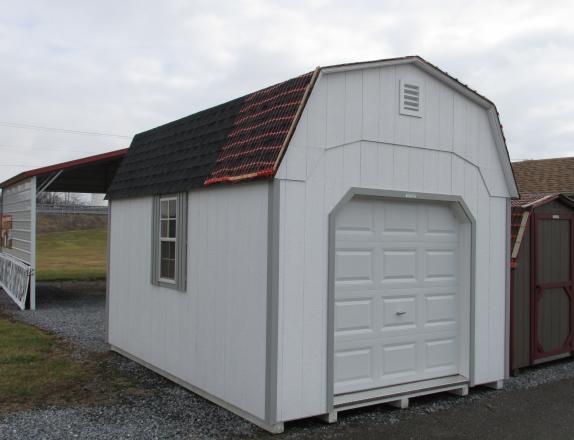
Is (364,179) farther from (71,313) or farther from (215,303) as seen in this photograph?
(71,313)

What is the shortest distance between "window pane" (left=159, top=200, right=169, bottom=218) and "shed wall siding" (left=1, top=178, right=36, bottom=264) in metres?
7.11

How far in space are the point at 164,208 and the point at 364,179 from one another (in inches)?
103

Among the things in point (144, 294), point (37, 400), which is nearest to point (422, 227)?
point (144, 294)

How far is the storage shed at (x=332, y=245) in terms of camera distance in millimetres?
5152

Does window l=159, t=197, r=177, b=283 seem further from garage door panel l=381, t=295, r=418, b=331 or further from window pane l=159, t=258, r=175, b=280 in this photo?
garage door panel l=381, t=295, r=418, b=331

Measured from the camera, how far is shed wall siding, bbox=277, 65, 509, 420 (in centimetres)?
512

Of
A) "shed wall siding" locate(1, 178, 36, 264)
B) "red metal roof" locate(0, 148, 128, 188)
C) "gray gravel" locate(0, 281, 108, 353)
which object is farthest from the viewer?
"shed wall siding" locate(1, 178, 36, 264)

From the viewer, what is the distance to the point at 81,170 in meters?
15.1

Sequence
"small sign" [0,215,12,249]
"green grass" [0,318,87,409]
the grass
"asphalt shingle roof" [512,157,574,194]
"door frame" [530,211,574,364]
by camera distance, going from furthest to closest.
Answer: "small sign" [0,215,12,249], "asphalt shingle roof" [512,157,574,194], "door frame" [530,211,574,364], "green grass" [0,318,87,409], the grass

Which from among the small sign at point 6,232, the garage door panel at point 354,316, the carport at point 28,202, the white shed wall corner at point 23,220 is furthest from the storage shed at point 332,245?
the small sign at point 6,232

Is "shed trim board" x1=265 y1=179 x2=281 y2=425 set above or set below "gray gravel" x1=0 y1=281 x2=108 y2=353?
above

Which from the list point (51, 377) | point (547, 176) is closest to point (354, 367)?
point (51, 377)

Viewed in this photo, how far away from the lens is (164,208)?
7051mm

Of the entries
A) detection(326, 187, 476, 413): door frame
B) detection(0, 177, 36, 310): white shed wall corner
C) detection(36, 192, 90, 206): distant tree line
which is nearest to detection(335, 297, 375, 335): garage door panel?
detection(326, 187, 476, 413): door frame
